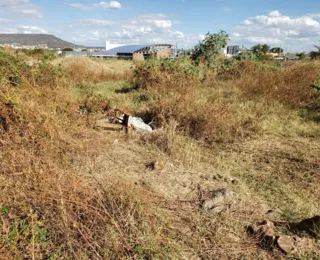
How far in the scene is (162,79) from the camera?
866 cm

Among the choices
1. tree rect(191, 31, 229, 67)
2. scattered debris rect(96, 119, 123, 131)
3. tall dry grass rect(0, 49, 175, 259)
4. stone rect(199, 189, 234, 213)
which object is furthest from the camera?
tree rect(191, 31, 229, 67)

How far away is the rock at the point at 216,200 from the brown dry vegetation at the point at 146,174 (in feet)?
0.30

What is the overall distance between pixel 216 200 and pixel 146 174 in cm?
107

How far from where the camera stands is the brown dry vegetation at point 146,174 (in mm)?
2387

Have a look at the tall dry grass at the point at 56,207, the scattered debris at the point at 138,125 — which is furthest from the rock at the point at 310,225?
the scattered debris at the point at 138,125

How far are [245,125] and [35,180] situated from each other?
4.18 meters

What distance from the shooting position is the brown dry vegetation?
239 cm

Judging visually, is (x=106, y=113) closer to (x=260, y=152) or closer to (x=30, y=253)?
(x=260, y=152)

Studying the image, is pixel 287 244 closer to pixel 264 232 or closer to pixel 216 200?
pixel 264 232

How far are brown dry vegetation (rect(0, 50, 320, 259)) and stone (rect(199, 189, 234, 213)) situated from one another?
0.09 m

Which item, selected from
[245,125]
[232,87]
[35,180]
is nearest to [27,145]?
[35,180]

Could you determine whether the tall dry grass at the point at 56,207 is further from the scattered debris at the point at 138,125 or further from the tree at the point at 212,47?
the tree at the point at 212,47

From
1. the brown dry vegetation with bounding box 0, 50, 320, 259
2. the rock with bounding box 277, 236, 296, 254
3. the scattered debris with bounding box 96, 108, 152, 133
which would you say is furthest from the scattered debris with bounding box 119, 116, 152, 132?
the rock with bounding box 277, 236, 296, 254

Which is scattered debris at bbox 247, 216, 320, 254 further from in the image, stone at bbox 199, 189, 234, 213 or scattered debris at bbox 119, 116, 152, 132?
scattered debris at bbox 119, 116, 152, 132
